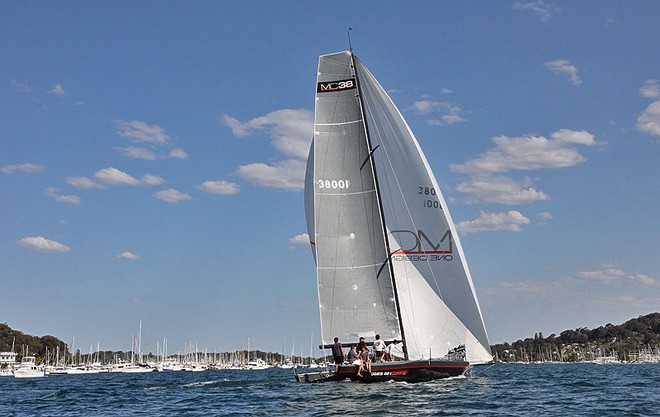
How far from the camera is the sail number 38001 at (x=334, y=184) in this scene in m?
29.1

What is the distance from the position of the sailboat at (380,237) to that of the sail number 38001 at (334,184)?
41 mm

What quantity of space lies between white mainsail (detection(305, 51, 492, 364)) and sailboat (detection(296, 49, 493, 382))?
41 mm

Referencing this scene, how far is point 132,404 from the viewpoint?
25750 millimetres

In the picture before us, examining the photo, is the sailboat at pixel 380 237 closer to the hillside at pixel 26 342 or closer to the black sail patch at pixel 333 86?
the black sail patch at pixel 333 86

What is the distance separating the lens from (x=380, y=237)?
29.0 metres

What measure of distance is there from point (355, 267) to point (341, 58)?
8669 mm

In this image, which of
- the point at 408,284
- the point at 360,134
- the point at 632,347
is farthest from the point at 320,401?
the point at 632,347

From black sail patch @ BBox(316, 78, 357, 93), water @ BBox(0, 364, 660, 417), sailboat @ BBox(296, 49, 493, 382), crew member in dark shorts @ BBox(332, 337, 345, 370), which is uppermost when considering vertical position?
black sail patch @ BBox(316, 78, 357, 93)

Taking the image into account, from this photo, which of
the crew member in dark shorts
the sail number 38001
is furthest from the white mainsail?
the crew member in dark shorts

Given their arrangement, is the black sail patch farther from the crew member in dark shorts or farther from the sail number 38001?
the crew member in dark shorts

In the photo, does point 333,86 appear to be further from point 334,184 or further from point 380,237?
point 380,237

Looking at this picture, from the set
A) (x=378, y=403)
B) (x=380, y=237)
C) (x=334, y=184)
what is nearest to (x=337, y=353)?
(x=380, y=237)

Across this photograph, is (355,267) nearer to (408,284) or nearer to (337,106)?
(408,284)

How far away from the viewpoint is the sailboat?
28.8m
